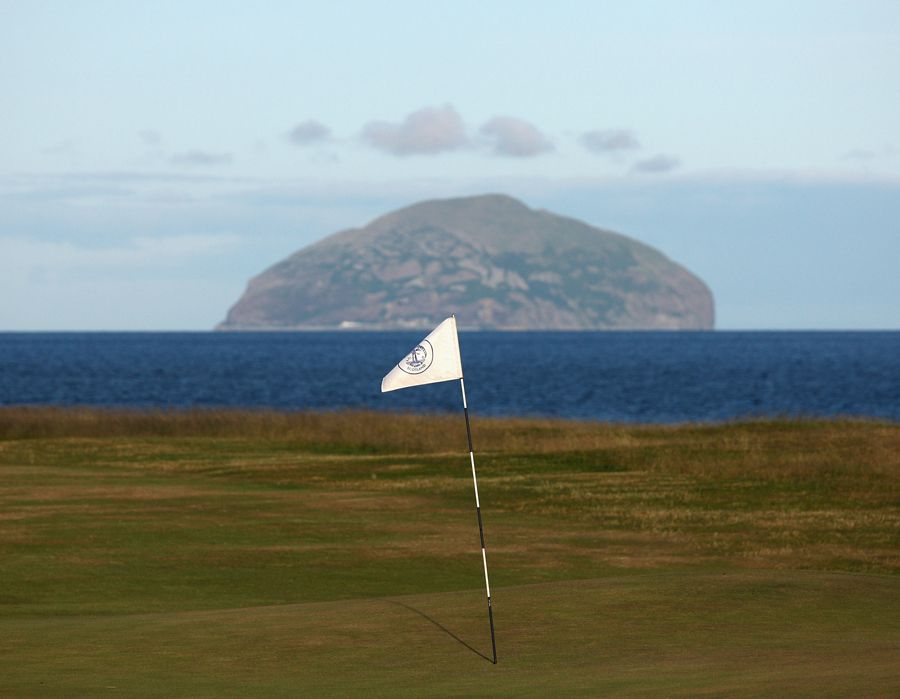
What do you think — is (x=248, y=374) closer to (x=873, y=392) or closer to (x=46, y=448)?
(x=873, y=392)

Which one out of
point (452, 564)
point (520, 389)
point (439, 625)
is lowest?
point (452, 564)

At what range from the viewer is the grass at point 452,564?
425 inches

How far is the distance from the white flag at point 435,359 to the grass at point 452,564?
2.27m

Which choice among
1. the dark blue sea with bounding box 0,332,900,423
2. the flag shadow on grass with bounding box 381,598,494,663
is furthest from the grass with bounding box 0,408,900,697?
the dark blue sea with bounding box 0,332,900,423

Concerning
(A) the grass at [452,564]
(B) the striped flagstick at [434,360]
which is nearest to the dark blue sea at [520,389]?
(A) the grass at [452,564]

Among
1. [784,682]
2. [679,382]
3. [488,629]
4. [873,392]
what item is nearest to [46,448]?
[488,629]

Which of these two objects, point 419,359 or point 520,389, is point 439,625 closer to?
point 419,359

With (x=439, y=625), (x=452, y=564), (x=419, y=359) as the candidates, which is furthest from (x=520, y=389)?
(x=419, y=359)

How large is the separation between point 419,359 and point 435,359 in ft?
0.46

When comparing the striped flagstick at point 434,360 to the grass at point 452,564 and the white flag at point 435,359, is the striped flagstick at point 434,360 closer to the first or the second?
the white flag at point 435,359

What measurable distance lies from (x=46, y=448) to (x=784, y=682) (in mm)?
38150

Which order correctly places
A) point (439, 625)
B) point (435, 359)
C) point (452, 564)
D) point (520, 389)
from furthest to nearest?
point (520, 389), point (452, 564), point (439, 625), point (435, 359)

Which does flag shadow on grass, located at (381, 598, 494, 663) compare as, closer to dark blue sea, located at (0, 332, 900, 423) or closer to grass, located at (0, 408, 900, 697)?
grass, located at (0, 408, 900, 697)

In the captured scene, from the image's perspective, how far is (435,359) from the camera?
12.0m
